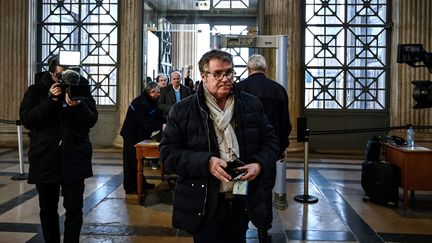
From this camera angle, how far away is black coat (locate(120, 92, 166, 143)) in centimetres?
644

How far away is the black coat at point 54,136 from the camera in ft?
11.6

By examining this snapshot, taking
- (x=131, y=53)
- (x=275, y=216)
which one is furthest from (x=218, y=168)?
(x=131, y=53)

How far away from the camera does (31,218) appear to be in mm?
5359

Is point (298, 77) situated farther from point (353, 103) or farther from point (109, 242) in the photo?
point (109, 242)

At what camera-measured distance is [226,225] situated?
9.19 feet

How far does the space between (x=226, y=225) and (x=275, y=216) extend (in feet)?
9.35

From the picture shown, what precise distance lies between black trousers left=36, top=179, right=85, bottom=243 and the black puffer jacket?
45.9 inches

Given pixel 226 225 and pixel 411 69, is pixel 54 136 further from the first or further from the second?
pixel 411 69

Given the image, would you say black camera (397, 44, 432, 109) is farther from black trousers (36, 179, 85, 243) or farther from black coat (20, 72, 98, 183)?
black trousers (36, 179, 85, 243)

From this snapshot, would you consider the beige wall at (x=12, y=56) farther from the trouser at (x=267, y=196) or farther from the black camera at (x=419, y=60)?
the black camera at (x=419, y=60)

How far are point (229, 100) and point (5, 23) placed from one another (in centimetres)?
991

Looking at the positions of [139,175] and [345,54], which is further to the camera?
[345,54]

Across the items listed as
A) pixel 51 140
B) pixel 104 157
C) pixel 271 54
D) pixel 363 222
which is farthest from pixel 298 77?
pixel 51 140

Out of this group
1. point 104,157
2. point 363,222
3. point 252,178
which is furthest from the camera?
point 104,157
